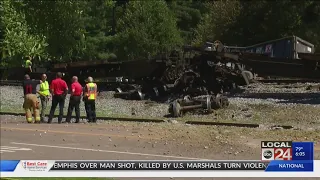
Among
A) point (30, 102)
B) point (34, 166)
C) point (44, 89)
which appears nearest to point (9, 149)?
point (34, 166)

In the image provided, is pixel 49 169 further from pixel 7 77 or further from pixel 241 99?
pixel 7 77

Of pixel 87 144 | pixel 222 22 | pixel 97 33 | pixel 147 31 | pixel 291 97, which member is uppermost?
pixel 222 22

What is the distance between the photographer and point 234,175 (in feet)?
27.8

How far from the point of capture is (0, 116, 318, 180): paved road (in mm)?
11734

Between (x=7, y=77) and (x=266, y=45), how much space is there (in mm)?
18218

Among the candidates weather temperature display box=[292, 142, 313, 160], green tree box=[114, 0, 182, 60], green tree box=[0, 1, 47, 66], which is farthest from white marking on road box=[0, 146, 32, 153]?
green tree box=[114, 0, 182, 60]

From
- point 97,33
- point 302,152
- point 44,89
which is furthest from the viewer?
point 97,33

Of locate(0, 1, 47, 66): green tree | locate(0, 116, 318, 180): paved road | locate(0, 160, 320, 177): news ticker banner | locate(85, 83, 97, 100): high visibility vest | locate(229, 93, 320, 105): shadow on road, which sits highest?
locate(0, 1, 47, 66): green tree

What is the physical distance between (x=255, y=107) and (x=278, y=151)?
42.0 feet

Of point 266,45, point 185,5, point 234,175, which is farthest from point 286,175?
point 185,5

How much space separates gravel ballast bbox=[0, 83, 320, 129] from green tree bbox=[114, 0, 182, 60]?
2479 cm

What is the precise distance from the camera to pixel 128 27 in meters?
55.8

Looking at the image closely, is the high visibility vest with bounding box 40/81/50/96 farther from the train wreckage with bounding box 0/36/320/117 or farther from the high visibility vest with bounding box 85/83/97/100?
the train wreckage with bounding box 0/36/320/117

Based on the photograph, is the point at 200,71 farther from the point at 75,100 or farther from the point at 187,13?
the point at 187,13
